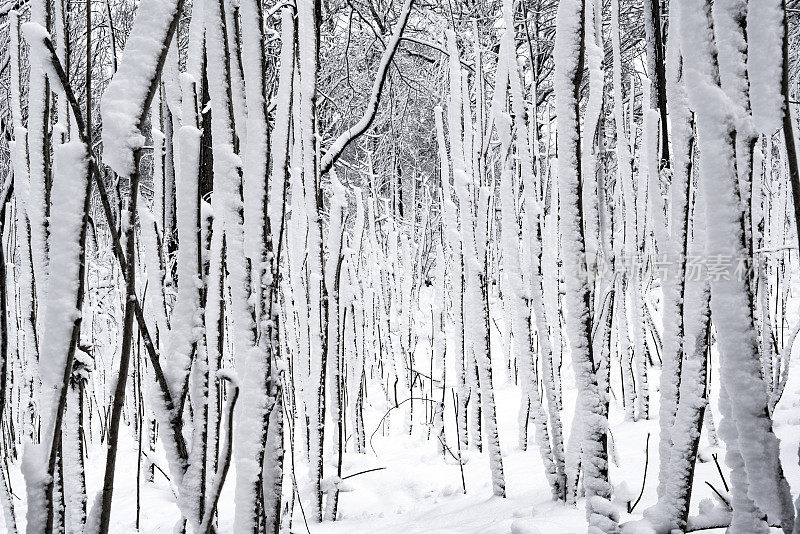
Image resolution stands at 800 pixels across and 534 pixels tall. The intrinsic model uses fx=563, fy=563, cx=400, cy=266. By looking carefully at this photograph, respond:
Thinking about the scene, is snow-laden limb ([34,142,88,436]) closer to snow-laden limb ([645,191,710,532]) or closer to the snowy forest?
the snowy forest

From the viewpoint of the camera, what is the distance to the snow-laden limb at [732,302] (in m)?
0.42

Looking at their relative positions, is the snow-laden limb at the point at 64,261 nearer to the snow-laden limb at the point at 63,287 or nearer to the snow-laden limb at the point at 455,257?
the snow-laden limb at the point at 63,287

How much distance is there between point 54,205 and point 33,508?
227 mm

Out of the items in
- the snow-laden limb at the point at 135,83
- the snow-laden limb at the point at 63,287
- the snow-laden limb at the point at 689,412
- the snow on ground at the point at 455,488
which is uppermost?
the snow-laden limb at the point at 135,83

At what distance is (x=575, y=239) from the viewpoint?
730 mm

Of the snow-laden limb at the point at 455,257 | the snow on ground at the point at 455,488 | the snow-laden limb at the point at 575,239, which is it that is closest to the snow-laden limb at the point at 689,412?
the snow-laden limb at the point at 575,239

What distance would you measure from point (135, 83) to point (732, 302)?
0.47 meters

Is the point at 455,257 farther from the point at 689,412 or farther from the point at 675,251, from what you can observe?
the point at 689,412

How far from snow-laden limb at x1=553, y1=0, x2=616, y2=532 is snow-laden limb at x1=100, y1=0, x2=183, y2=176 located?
495mm

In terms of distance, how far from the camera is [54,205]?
1.35 ft

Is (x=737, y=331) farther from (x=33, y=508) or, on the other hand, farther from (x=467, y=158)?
(x=467, y=158)

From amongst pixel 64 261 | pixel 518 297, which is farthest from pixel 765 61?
pixel 518 297

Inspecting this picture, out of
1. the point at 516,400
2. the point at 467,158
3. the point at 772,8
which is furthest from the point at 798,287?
the point at 772,8

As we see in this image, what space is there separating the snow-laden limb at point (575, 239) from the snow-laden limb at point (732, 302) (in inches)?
11.1
